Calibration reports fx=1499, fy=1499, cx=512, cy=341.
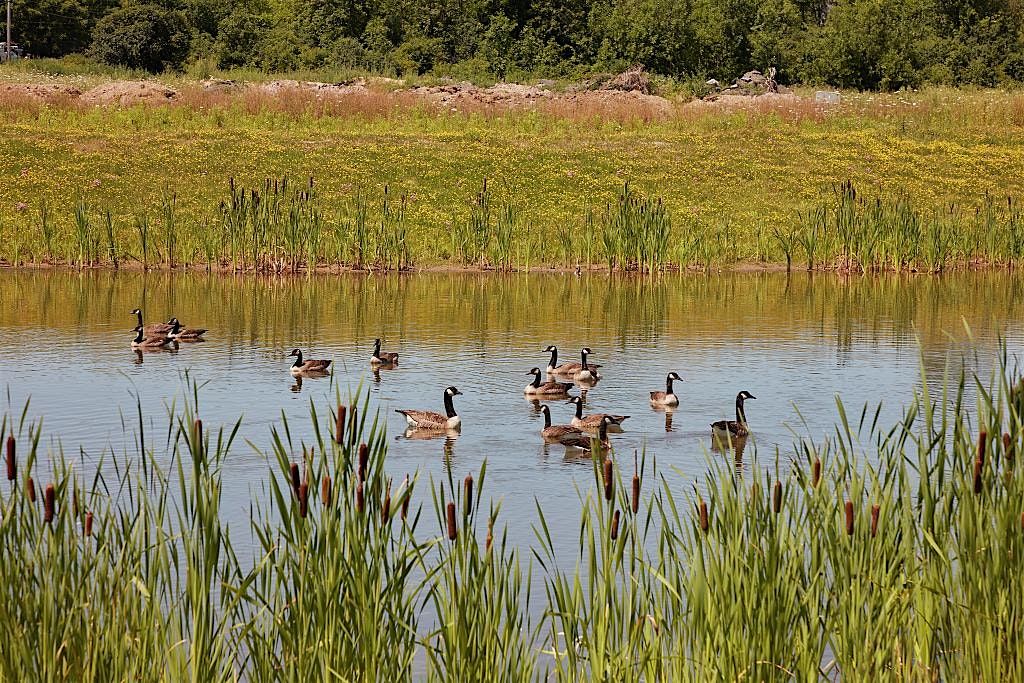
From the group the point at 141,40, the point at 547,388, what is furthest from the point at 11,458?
the point at 141,40

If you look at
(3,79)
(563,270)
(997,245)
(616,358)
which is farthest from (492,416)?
(3,79)

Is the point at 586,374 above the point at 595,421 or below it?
above

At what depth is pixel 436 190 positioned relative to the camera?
37312 millimetres

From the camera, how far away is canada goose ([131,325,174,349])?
1894cm

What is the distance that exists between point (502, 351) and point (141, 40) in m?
59.4

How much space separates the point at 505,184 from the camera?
3797 cm

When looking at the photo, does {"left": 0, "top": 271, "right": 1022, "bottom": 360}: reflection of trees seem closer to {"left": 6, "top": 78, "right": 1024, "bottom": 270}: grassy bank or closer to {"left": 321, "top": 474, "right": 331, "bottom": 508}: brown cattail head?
{"left": 6, "top": 78, "right": 1024, "bottom": 270}: grassy bank

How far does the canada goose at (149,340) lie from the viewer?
62.1ft

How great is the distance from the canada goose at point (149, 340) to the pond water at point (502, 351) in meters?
0.24

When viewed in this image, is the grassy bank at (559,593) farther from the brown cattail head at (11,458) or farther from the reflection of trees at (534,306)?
the reflection of trees at (534,306)

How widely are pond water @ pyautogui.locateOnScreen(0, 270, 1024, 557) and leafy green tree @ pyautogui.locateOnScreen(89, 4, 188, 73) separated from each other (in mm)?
47731

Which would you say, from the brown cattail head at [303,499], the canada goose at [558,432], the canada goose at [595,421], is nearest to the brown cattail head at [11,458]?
the brown cattail head at [303,499]

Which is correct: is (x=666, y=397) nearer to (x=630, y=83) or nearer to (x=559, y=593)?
(x=559, y=593)

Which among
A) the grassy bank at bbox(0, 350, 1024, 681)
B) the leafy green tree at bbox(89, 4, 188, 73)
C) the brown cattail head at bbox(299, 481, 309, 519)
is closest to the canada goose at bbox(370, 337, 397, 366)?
the grassy bank at bbox(0, 350, 1024, 681)
